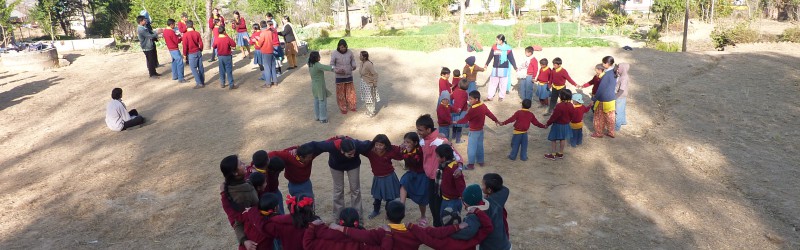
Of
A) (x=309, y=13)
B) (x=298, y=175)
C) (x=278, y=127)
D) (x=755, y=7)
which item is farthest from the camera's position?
(x=309, y=13)

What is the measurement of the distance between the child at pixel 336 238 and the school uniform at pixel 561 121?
494 centimetres

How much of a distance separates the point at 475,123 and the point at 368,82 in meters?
3.44

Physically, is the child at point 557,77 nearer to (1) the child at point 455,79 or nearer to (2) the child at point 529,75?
(2) the child at point 529,75

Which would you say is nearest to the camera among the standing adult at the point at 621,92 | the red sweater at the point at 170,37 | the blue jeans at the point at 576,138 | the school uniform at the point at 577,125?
the school uniform at the point at 577,125

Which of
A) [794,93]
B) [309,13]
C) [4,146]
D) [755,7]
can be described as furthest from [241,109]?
[309,13]

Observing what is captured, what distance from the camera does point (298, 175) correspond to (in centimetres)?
492

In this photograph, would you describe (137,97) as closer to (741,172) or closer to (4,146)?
(4,146)

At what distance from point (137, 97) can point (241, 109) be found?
3372mm

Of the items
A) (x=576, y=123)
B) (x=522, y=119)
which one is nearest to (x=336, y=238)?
(x=522, y=119)

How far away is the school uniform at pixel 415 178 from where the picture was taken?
5.03 metres

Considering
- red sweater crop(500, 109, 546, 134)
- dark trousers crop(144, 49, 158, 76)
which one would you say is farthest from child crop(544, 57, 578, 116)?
dark trousers crop(144, 49, 158, 76)

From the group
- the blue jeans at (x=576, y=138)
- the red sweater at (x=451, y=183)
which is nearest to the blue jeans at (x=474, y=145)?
the blue jeans at (x=576, y=138)

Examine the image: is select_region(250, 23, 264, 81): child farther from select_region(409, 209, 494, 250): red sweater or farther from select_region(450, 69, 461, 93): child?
select_region(409, 209, 494, 250): red sweater

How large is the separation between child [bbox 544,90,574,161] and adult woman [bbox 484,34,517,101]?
112 inches
